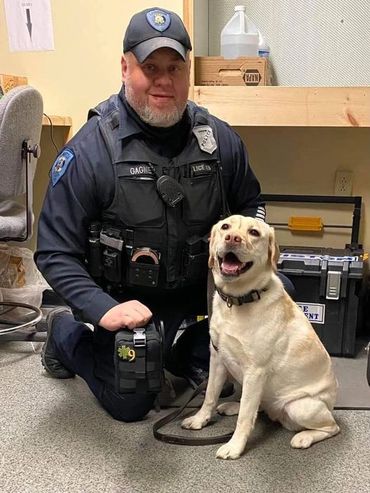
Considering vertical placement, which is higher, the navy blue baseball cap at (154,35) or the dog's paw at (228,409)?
the navy blue baseball cap at (154,35)

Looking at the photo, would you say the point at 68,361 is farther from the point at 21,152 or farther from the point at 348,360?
the point at 348,360

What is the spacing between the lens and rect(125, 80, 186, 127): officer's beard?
1466mm

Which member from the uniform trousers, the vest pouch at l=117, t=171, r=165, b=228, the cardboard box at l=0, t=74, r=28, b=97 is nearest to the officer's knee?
the uniform trousers

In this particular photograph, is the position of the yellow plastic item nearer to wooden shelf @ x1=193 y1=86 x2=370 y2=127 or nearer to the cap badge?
wooden shelf @ x1=193 y1=86 x2=370 y2=127

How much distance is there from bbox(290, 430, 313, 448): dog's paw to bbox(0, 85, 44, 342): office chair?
1.02m

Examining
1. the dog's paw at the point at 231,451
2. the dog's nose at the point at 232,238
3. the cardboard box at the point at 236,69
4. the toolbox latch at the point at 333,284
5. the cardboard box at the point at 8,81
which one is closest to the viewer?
the dog's nose at the point at 232,238

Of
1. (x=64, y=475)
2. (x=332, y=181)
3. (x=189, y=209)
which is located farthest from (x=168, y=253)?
(x=332, y=181)

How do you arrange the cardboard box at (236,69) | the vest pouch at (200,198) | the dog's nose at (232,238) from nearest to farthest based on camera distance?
the dog's nose at (232,238)
the vest pouch at (200,198)
the cardboard box at (236,69)

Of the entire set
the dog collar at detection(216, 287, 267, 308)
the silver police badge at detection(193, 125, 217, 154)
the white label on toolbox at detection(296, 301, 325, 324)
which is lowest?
the white label on toolbox at detection(296, 301, 325, 324)

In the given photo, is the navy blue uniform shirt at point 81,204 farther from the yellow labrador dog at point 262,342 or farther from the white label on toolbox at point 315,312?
the white label on toolbox at point 315,312

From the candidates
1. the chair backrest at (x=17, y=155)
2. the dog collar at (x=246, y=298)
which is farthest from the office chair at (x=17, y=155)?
the dog collar at (x=246, y=298)

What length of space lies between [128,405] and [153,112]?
0.77 m

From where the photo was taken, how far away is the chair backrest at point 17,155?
170cm

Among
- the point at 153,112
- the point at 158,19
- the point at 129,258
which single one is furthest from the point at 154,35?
the point at 129,258
